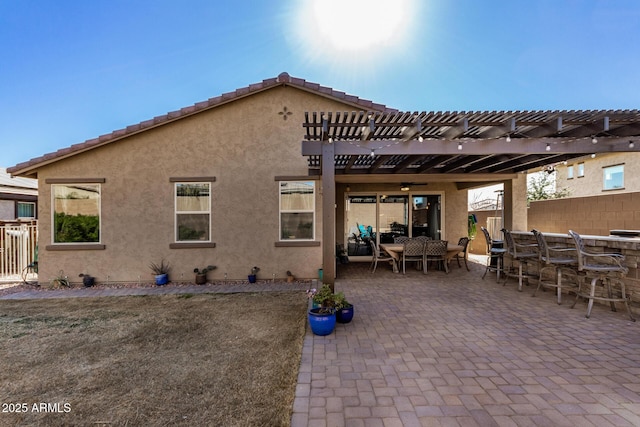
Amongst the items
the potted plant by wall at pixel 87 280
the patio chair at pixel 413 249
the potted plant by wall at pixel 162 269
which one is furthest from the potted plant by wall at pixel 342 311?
the potted plant by wall at pixel 87 280

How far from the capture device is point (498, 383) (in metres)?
2.86

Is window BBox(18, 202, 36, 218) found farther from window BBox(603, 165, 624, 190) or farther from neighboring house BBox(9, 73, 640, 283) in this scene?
window BBox(603, 165, 624, 190)

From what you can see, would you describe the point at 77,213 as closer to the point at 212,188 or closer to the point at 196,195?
the point at 196,195

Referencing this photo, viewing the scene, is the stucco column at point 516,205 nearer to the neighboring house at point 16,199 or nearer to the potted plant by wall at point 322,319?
the potted plant by wall at point 322,319

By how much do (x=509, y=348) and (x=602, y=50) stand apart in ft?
49.7

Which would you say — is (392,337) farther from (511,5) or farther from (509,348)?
(511,5)

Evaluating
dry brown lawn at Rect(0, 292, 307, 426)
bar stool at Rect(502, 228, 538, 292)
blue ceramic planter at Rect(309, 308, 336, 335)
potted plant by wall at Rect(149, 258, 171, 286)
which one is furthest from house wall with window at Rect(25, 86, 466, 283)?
bar stool at Rect(502, 228, 538, 292)

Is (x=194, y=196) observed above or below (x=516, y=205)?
above

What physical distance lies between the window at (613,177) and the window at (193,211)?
18.5m

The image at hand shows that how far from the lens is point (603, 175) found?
14758 millimetres

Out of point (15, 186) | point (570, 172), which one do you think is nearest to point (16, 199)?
point (15, 186)

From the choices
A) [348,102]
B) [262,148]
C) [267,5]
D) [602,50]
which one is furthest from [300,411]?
[602,50]

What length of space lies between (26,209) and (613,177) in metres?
28.9

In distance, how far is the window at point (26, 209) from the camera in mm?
13689
